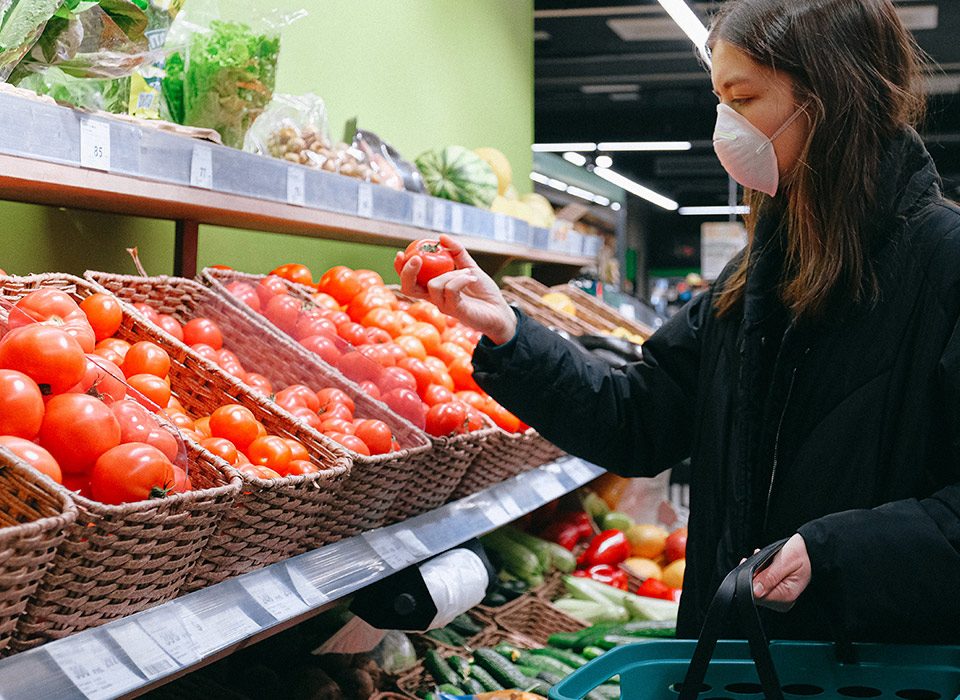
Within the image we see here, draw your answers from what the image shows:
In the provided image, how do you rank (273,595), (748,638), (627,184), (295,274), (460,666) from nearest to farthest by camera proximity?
(748,638) → (273,595) → (460,666) → (295,274) → (627,184)

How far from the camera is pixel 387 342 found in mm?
2547

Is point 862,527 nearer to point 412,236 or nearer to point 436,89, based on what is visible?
point 412,236

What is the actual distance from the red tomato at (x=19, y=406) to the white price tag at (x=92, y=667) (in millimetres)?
262

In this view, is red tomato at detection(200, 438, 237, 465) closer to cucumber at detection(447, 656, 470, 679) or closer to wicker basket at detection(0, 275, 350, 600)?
wicker basket at detection(0, 275, 350, 600)

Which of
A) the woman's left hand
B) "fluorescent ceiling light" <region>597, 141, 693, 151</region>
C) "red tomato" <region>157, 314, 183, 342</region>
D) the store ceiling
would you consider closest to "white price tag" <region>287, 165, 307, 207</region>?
"red tomato" <region>157, 314, 183, 342</region>

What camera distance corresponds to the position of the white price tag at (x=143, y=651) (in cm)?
119

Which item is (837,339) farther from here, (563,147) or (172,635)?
(563,147)

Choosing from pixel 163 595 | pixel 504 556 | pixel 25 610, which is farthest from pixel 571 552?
pixel 25 610

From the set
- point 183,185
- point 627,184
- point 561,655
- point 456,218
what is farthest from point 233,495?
point 627,184

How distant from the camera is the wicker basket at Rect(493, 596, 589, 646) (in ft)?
9.87

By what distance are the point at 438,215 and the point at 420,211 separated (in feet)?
0.41

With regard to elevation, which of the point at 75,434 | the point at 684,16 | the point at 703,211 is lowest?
the point at 75,434

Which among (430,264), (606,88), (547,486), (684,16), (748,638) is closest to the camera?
(748,638)

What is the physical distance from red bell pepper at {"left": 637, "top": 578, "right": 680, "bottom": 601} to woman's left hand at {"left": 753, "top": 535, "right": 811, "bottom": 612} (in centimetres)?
229
